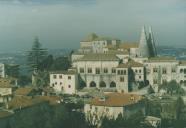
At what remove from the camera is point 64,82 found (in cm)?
4231

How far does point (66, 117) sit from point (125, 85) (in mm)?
14856

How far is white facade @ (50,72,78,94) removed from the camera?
4203 cm

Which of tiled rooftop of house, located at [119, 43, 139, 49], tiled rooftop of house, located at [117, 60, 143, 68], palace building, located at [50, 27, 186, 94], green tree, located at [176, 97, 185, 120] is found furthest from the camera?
tiled rooftop of house, located at [119, 43, 139, 49]

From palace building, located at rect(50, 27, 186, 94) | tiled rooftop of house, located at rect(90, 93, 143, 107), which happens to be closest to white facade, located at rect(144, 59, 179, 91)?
palace building, located at rect(50, 27, 186, 94)

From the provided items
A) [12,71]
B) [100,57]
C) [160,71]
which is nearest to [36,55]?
[12,71]

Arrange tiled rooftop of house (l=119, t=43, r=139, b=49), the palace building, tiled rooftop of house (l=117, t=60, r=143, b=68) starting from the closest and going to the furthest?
the palace building → tiled rooftop of house (l=117, t=60, r=143, b=68) → tiled rooftop of house (l=119, t=43, r=139, b=49)

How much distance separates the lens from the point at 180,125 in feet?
95.2

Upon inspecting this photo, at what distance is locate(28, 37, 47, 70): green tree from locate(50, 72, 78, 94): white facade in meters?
6.18

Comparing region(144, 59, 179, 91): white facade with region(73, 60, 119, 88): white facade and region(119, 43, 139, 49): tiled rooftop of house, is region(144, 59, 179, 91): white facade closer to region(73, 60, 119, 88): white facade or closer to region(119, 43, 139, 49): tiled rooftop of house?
region(73, 60, 119, 88): white facade

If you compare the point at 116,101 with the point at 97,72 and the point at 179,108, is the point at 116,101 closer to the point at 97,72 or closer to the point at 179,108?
the point at 179,108

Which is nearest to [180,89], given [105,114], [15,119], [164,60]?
[164,60]

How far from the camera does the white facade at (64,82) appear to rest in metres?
42.0

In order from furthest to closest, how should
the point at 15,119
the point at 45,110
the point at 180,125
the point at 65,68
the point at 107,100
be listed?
the point at 65,68 < the point at 107,100 < the point at 180,125 < the point at 45,110 < the point at 15,119

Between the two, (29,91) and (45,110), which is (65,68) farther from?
(45,110)
